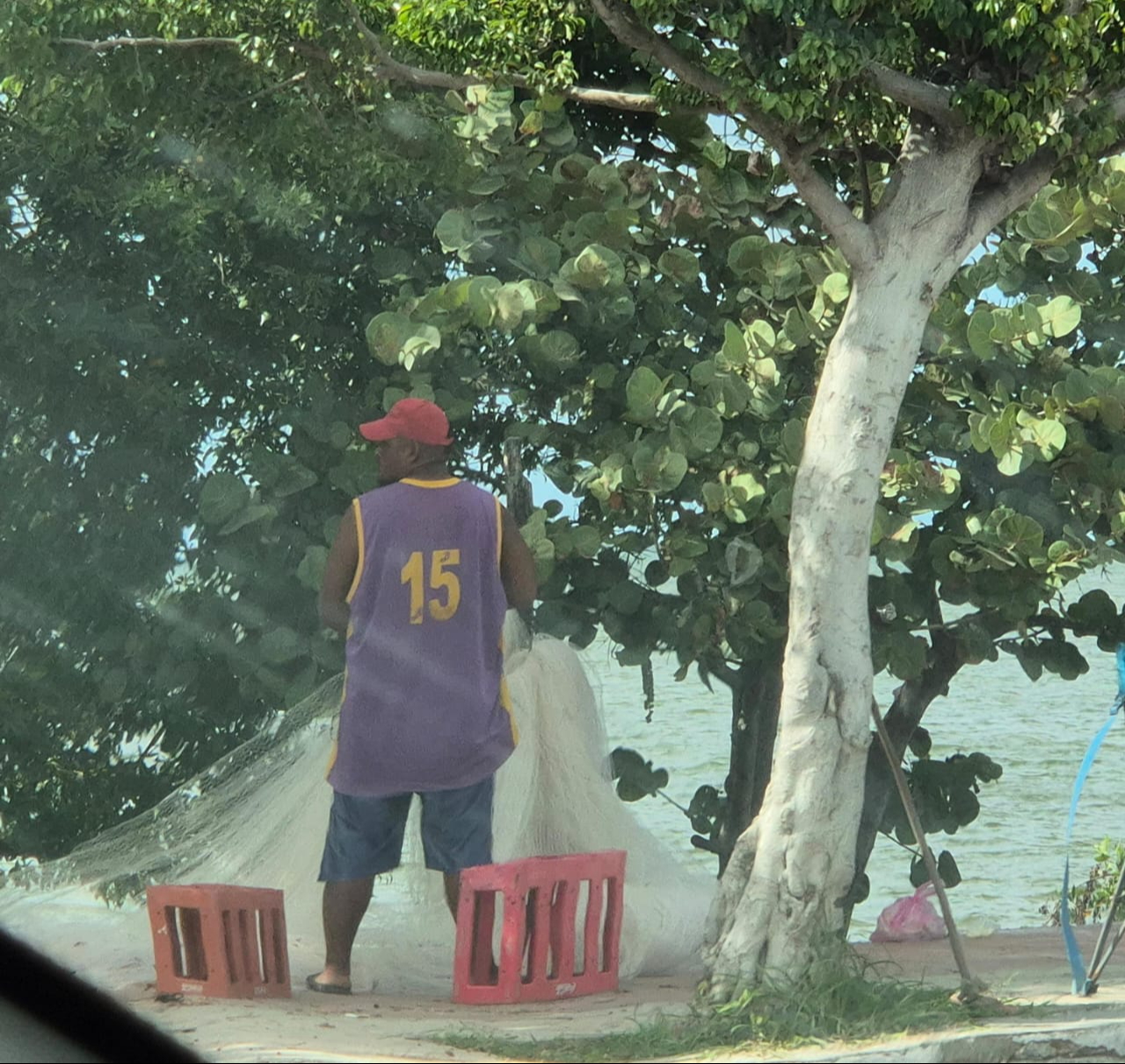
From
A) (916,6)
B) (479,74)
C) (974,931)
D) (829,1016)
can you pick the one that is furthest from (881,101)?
(974,931)

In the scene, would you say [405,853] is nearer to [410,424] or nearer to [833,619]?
[410,424]

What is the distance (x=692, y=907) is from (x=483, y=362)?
7.38 feet

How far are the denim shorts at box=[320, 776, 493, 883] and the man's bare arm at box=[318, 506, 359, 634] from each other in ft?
1.88

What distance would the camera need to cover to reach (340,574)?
577 centimetres

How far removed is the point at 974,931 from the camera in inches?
319

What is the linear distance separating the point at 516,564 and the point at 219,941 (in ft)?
4.98

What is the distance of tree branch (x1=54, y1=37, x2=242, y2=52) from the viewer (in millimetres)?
6137

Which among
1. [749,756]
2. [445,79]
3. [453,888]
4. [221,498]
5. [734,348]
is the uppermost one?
[445,79]

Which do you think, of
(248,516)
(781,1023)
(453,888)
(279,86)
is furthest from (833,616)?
(279,86)

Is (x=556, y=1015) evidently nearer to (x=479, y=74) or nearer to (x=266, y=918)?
(x=266, y=918)

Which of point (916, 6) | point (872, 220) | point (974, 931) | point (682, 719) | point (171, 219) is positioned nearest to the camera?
point (916, 6)

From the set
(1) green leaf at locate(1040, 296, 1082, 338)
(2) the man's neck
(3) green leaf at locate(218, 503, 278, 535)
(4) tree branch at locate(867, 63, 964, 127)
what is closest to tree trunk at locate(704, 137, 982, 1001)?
(4) tree branch at locate(867, 63, 964, 127)

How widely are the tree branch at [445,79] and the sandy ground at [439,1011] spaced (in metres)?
2.94

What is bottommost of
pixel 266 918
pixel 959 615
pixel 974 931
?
pixel 974 931
